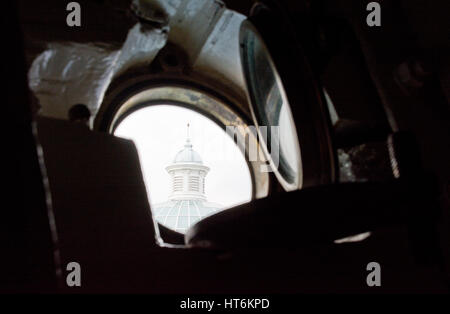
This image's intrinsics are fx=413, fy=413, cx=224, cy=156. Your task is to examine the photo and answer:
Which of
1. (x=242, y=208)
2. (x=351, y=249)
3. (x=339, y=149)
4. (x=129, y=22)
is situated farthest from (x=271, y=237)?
(x=129, y=22)

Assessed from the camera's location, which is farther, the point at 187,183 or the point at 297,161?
the point at 187,183

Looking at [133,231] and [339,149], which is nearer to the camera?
[133,231]

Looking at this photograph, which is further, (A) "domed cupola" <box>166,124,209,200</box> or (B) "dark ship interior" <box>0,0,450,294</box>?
(A) "domed cupola" <box>166,124,209,200</box>

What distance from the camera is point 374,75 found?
102 cm

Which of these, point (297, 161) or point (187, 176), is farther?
point (187, 176)

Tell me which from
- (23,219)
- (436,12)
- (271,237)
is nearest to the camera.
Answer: (23,219)

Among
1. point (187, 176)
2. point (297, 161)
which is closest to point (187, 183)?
point (187, 176)

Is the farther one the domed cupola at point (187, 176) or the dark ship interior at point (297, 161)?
the domed cupola at point (187, 176)

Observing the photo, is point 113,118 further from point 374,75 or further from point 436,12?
point 436,12

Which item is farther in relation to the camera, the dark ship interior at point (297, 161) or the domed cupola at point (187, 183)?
the domed cupola at point (187, 183)

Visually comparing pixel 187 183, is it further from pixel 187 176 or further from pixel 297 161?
pixel 297 161
